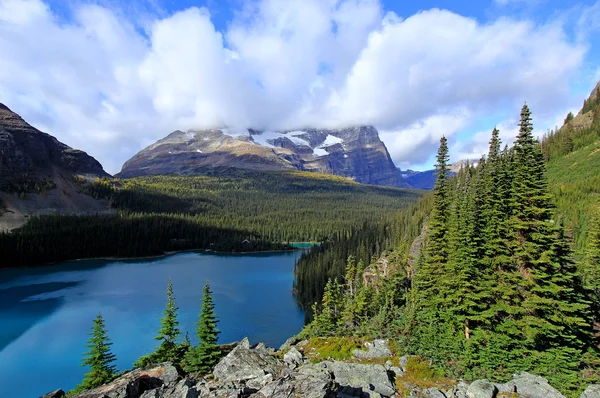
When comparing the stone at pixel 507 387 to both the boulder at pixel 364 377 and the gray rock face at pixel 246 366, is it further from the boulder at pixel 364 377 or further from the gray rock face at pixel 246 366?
the gray rock face at pixel 246 366

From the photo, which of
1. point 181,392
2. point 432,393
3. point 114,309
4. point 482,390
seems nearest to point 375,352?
point 432,393

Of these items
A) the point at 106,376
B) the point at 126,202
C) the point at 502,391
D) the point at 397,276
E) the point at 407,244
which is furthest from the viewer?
the point at 126,202

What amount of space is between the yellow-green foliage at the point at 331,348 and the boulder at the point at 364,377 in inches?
162

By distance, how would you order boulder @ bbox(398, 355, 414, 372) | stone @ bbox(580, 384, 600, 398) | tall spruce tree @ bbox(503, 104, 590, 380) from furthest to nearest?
boulder @ bbox(398, 355, 414, 372) < tall spruce tree @ bbox(503, 104, 590, 380) < stone @ bbox(580, 384, 600, 398)

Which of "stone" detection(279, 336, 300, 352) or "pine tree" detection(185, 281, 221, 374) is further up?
"pine tree" detection(185, 281, 221, 374)

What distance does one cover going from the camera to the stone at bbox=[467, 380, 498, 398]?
16062 mm

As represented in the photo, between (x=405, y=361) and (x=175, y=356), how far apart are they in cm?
1759

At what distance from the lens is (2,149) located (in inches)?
6654

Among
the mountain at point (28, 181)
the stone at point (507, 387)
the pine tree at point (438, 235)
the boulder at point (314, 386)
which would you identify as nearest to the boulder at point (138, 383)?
the boulder at point (314, 386)

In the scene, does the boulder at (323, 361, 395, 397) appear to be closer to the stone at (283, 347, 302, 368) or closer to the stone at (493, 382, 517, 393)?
the stone at (283, 347, 302, 368)

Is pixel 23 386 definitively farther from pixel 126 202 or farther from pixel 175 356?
pixel 126 202

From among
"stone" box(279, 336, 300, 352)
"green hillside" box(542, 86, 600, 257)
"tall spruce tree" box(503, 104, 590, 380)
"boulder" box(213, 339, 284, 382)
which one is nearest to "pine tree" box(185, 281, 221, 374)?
"boulder" box(213, 339, 284, 382)

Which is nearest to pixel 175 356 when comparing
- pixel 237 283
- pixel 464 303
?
pixel 464 303

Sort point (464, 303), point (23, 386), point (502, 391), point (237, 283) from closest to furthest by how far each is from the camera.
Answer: point (502, 391) → point (464, 303) → point (23, 386) → point (237, 283)
